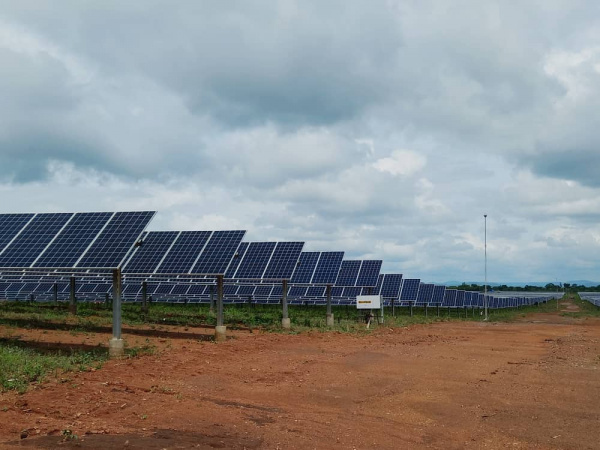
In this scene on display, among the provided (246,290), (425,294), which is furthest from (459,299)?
(246,290)

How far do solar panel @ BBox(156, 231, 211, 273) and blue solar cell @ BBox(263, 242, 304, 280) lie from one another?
367 centimetres

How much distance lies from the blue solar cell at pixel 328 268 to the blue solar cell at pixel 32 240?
16489 mm

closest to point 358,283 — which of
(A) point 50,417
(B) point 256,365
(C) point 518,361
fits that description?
(C) point 518,361

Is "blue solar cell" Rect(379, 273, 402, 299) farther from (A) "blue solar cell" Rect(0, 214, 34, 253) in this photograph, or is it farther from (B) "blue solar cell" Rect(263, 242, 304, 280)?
(A) "blue solar cell" Rect(0, 214, 34, 253)

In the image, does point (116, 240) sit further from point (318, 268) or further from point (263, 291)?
point (263, 291)

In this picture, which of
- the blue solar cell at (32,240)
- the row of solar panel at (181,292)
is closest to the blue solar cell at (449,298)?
the row of solar panel at (181,292)

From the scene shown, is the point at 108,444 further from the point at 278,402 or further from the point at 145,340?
the point at 145,340

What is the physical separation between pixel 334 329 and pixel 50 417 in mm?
19515

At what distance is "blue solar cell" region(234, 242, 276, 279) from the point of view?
29.3 m

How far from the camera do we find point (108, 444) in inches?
302

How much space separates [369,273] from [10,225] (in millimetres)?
24840

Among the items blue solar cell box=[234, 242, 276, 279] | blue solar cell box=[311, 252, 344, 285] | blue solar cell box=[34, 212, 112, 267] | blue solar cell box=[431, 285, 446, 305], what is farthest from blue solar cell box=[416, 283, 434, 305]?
blue solar cell box=[34, 212, 112, 267]

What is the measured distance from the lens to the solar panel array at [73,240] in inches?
692

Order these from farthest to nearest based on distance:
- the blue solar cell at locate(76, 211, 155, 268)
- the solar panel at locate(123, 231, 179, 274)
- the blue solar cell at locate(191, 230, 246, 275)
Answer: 1. the solar panel at locate(123, 231, 179, 274)
2. the blue solar cell at locate(191, 230, 246, 275)
3. the blue solar cell at locate(76, 211, 155, 268)
